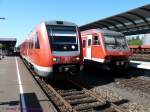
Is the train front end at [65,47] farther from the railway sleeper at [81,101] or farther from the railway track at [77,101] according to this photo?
the railway sleeper at [81,101]

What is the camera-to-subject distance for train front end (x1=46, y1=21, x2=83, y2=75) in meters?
13.0

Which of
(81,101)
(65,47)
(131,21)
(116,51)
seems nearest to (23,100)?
(81,101)

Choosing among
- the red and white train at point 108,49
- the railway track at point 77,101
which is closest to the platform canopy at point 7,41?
the red and white train at point 108,49

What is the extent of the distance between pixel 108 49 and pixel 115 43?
833mm

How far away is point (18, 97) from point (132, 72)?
9.60 meters

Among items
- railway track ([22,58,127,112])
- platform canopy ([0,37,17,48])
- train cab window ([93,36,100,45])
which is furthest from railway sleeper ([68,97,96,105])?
platform canopy ([0,37,17,48])

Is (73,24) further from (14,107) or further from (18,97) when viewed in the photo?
(14,107)

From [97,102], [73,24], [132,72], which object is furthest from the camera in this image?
[132,72]

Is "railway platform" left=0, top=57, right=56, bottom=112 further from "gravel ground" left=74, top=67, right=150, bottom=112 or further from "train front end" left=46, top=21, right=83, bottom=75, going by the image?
"gravel ground" left=74, top=67, right=150, bottom=112

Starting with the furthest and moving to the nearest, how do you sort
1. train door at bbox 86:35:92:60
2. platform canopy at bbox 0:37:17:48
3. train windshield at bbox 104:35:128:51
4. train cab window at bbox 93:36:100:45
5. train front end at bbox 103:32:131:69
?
platform canopy at bbox 0:37:17:48, train door at bbox 86:35:92:60, train cab window at bbox 93:36:100:45, train windshield at bbox 104:35:128:51, train front end at bbox 103:32:131:69

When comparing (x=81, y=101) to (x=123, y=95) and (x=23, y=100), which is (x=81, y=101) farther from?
(x=123, y=95)

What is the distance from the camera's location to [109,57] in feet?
54.6

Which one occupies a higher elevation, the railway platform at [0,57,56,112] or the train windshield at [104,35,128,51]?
the train windshield at [104,35,128,51]

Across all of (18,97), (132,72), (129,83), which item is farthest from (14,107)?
(132,72)
